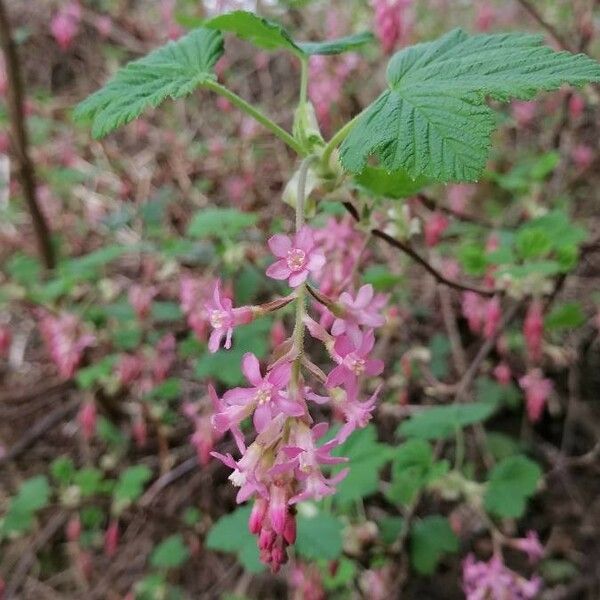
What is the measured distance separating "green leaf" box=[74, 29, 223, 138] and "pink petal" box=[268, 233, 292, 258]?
322 millimetres

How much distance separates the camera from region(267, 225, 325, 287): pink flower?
0.82m

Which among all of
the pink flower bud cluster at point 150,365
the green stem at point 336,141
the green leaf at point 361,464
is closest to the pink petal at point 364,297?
the green stem at point 336,141

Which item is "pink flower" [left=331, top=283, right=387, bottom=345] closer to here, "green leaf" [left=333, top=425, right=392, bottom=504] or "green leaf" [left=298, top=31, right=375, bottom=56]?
"green leaf" [left=298, top=31, right=375, bottom=56]

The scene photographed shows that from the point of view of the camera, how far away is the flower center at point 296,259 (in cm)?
83

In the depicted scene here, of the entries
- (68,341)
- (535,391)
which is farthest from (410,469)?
(68,341)

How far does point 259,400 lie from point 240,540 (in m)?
1.06

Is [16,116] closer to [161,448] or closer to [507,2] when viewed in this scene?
[161,448]

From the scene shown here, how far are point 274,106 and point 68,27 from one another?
125cm

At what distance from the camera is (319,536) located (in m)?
1.63

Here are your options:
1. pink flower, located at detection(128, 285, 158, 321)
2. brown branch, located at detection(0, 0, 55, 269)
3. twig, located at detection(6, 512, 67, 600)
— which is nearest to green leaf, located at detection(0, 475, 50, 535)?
twig, located at detection(6, 512, 67, 600)

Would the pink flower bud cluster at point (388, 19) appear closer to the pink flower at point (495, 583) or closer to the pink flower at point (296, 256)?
the pink flower at point (296, 256)

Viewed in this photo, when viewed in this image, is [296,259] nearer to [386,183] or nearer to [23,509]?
[386,183]

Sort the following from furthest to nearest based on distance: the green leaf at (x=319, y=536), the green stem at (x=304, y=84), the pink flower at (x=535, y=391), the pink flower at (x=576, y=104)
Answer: the pink flower at (x=576, y=104), the pink flower at (x=535, y=391), the green leaf at (x=319, y=536), the green stem at (x=304, y=84)

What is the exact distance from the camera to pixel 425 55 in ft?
3.38
